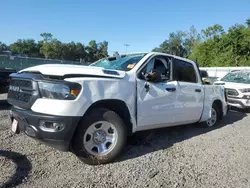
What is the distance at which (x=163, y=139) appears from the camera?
4844 millimetres

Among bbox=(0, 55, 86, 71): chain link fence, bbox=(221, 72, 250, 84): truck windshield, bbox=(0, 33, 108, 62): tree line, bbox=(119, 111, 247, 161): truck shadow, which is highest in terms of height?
bbox=(0, 33, 108, 62): tree line

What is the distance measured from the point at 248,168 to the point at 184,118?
161 cm

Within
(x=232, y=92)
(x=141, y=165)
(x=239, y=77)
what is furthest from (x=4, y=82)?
(x=239, y=77)

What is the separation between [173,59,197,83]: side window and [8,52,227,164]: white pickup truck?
18 centimetres

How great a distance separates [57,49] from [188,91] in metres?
81.5

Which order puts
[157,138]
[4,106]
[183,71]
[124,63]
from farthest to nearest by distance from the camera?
[4,106], [183,71], [157,138], [124,63]

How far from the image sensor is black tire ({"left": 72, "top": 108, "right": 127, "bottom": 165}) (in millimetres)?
3217

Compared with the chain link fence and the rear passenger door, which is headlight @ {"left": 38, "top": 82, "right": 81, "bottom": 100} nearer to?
the rear passenger door

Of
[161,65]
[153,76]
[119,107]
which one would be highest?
[161,65]

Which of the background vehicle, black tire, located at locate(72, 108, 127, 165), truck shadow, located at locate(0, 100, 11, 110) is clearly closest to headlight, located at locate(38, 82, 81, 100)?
black tire, located at locate(72, 108, 127, 165)

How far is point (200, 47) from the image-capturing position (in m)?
34.2

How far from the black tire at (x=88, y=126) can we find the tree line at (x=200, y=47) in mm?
3961

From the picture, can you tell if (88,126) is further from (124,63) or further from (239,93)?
(239,93)

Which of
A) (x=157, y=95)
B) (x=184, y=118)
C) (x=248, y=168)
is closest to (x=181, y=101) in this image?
(x=184, y=118)
